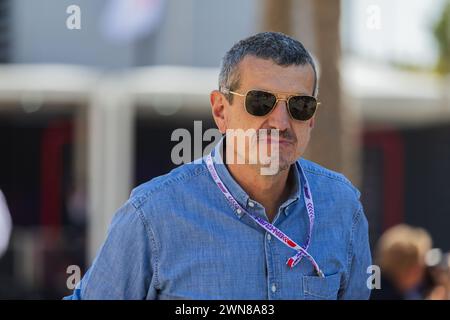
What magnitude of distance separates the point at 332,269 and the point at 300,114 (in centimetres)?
44

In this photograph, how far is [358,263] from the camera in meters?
2.69

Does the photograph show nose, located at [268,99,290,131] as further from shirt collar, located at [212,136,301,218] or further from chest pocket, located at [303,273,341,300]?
chest pocket, located at [303,273,341,300]

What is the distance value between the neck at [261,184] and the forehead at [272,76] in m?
0.23

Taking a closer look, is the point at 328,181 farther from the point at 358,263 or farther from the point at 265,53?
the point at 265,53

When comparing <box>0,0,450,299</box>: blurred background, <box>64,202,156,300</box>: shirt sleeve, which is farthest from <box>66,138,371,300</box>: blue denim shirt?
<box>0,0,450,299</box>: blurred background

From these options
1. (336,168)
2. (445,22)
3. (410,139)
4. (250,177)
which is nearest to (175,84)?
(410,139)

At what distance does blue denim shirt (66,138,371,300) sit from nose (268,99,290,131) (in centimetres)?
19

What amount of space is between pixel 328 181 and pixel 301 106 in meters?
0.31

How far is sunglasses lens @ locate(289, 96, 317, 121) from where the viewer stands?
2529 millimetres

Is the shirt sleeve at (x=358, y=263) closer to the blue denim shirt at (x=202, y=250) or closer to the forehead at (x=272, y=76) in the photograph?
the blue denim shirt at (x=202, y=250)

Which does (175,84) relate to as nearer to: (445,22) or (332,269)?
(332,269)

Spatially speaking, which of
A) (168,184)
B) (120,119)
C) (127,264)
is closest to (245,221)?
(168,184)

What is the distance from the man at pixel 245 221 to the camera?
2.44 m

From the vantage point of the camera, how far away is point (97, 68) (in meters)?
11.4
